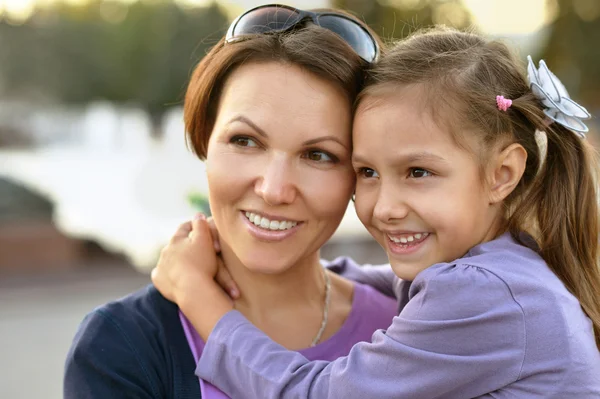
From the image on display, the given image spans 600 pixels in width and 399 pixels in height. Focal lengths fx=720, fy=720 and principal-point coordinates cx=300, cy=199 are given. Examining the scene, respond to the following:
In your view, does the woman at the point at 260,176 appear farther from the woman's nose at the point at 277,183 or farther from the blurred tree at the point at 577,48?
the blurred tree at the point at 577,48

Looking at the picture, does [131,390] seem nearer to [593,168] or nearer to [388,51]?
[388,51]

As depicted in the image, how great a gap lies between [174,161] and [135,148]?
43.9 feet

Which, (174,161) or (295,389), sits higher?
(295,389)

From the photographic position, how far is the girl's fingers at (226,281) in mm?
2381

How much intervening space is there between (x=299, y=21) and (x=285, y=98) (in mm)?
312

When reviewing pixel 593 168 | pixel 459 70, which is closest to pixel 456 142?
pixel 459 70

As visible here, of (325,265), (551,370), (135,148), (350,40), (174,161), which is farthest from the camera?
(135,148)

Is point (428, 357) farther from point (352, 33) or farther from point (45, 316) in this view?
point (45, 316)

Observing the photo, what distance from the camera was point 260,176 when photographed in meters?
2.11

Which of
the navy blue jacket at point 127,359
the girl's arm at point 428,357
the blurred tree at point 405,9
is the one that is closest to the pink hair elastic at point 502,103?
the girl's arm at point 428,357

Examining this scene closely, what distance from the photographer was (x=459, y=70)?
209cm

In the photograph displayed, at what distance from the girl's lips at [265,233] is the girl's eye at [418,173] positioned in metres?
0.40

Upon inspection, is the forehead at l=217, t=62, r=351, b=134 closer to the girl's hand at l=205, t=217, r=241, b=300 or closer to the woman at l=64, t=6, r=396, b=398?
the woman at l=64, t=6, r=396, b=398

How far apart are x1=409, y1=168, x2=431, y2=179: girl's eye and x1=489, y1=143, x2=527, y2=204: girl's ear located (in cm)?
20
